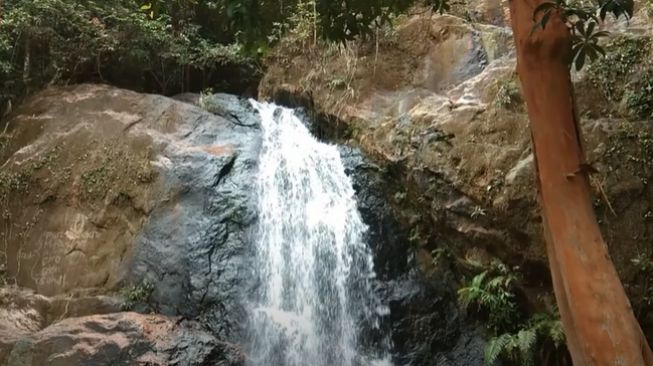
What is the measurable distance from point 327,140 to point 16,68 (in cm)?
497

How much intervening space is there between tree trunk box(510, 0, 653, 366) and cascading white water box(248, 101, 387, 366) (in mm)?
4364

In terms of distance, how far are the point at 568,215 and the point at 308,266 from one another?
5.05 meters

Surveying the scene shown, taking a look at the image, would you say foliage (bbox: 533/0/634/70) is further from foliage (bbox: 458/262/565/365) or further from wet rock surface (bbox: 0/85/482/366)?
wet rock surface (bbox: 0/85/482/366)

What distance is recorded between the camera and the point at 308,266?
778cm

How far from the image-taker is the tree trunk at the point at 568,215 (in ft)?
9.29

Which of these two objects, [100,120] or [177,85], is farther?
[177,85]

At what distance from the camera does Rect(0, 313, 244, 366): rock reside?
239 inches

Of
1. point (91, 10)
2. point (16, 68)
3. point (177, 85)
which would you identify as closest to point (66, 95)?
point (16, 68)

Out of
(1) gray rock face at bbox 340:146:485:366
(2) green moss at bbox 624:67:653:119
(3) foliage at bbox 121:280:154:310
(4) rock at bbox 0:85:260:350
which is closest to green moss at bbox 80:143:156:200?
(4) rock at bbox 0:85:260:350

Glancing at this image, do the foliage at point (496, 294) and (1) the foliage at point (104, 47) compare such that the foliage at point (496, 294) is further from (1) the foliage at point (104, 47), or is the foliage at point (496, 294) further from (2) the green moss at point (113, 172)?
(1) the foliage at point (104, 47)

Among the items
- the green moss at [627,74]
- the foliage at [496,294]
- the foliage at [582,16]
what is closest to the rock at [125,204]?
the foliage at [496,294]

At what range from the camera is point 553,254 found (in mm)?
3113

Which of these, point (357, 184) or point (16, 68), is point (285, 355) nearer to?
point (357, 184)

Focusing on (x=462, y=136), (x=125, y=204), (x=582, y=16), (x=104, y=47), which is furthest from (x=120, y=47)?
(x=582, y=16)
